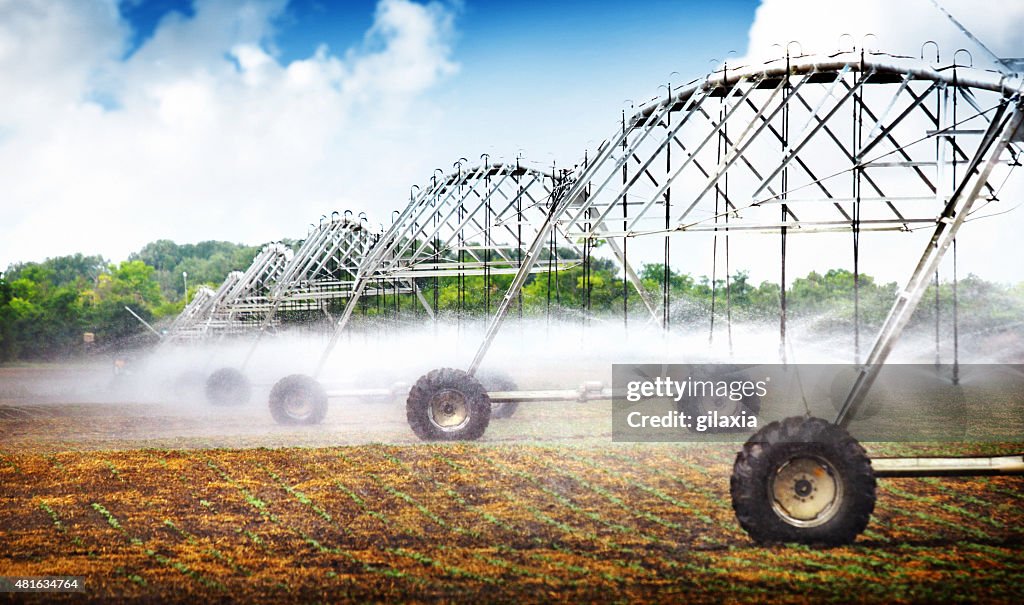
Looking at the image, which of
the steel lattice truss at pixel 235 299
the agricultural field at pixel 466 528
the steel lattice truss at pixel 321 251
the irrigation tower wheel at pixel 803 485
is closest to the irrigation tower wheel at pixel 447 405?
the agricultural field at pixel 466 528

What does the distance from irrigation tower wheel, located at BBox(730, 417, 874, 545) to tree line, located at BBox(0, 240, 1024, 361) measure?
3.51 m

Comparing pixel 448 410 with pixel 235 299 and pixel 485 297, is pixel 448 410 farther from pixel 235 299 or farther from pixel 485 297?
pixel 235 299

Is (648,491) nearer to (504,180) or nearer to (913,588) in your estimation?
(913,588)

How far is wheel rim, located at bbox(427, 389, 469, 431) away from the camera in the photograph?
1477 cm

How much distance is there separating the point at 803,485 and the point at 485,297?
16.5 metres

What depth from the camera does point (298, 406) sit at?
62.7ft

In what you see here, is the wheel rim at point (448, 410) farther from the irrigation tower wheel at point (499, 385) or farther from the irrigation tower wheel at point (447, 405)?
the irrigation tower wheel at point (499, 385)

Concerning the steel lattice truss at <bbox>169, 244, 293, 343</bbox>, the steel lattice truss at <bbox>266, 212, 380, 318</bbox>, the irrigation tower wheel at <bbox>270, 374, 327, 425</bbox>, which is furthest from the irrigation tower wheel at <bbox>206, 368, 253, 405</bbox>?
the irrigation tower wheel at <bbox>270, 374, 327, 425</bbox>

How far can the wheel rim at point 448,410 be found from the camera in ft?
48.5

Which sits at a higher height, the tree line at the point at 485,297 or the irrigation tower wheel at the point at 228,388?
the tree line at the point at 485,297

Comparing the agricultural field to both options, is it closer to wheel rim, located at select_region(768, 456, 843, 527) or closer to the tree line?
wheel rim, located at select_region(768, 456, 843, 527)

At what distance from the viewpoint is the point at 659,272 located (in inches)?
1994

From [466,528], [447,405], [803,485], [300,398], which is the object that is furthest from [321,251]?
[803,485]

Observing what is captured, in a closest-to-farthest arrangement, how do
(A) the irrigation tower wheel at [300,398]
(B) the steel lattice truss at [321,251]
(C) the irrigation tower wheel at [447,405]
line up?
(C) the irrigation tower wheel at [447,405] < (A) the irrigation tower wheel at [300,398] < (B) the steel lattice truss at [321,251]
